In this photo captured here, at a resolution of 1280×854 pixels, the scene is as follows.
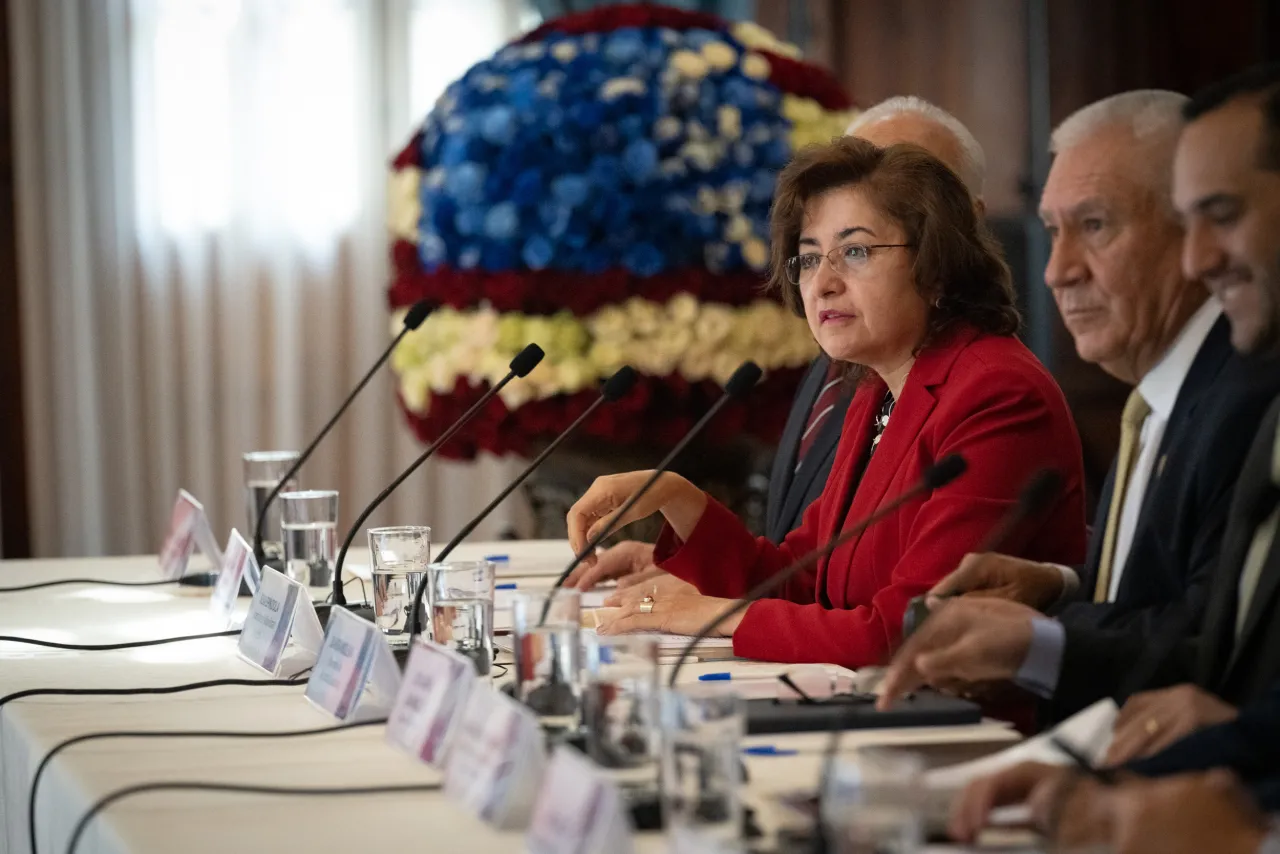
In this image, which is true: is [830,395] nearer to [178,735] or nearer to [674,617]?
[674,617]

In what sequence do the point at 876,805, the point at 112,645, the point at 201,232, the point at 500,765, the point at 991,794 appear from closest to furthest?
the point at 876,805 < the point at 991,794 < the point at 500,765 < the point at 112,645 < the point at 201,232

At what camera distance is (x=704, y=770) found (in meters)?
1.26

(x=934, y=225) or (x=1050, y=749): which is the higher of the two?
(x=934, y=225)

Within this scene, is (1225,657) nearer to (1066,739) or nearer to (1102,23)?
(1066,739)

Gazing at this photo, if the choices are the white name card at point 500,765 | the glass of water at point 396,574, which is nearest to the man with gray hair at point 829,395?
the glass of water at point 396,574

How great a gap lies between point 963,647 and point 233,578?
4.05 ft

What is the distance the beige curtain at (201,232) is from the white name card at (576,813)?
124 inches

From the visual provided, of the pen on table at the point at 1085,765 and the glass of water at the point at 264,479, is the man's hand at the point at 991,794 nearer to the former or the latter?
the pen on table at the point at 1085,765

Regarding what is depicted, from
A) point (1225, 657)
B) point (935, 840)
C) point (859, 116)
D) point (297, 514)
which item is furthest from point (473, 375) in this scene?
point (935, 840)

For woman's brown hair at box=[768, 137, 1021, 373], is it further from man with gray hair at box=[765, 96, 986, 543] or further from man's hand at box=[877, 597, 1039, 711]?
man's hand at box=[877, 597, 1039, 711]

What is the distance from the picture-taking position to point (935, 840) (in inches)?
49.0

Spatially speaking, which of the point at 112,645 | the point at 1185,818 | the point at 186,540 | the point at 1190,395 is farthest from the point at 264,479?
the point at 1185,818

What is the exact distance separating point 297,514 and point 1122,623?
128cm

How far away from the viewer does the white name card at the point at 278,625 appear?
6.73 ft
